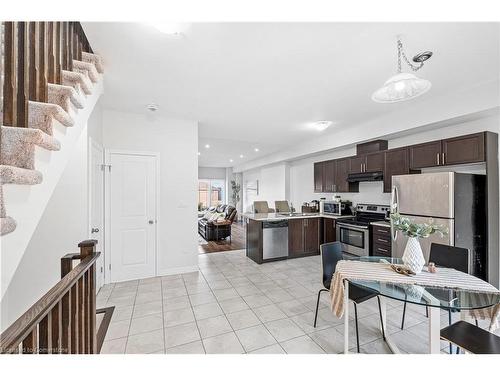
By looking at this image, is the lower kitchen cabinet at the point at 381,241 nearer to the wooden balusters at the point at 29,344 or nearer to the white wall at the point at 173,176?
the white wall at the point at 173,176

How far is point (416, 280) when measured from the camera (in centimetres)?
175

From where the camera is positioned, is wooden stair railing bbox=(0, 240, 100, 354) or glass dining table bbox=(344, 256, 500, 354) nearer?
wooden stair railing bbox=(0, 240, 100, 354)

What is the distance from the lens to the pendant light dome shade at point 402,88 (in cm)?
184

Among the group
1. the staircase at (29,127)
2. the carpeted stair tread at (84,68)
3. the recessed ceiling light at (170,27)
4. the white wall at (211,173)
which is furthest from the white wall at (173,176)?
the white wall at (211,173)

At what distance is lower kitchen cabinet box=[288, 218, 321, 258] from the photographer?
4.84 m

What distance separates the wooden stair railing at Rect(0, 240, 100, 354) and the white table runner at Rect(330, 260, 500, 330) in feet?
6.13

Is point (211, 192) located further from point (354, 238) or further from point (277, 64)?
point (277, 64)

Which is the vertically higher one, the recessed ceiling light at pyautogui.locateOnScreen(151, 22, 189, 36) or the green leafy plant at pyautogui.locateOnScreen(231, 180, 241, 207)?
the recessed ceiling light at pyautogui.locateOnScreen(151, 22, 189, 36)

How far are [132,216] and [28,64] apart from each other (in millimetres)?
2795

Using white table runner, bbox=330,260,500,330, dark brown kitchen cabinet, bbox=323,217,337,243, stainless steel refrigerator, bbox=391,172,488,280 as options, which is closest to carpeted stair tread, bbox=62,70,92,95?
white table runner, bbox=330,260,500,330

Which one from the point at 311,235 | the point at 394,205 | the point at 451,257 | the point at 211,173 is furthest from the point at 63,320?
the point at 211,173

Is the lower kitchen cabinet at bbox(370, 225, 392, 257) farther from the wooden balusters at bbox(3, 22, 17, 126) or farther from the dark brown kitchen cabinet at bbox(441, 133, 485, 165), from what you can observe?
the wooden balusters at bbox(3, 22, 17, 126)

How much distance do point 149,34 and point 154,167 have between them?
2301 millimetres
